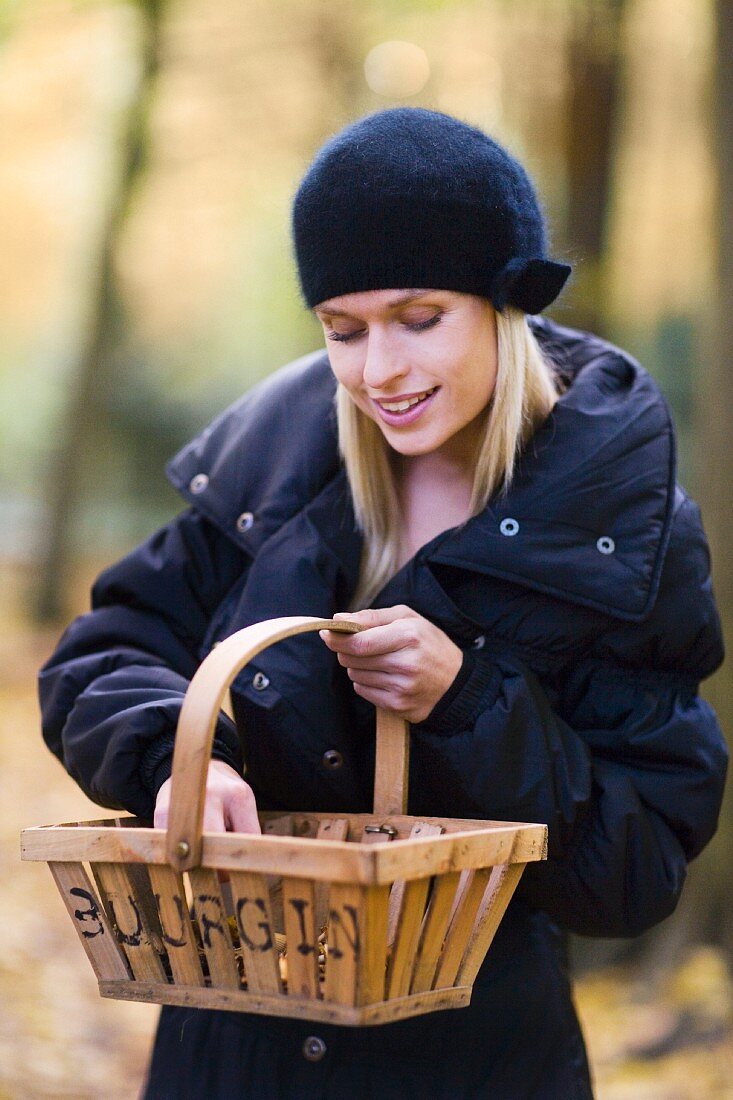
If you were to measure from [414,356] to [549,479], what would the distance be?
317 millimetres

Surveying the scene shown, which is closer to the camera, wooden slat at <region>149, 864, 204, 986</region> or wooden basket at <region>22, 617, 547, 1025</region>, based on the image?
wooden basket at <region>22, 617, 547, 1025</region>

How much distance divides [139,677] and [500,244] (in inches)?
34.2

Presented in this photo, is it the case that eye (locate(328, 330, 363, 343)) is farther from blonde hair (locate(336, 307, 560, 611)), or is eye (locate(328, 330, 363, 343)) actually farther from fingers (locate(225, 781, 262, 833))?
fingers (locate(225, 781, 262, 833))

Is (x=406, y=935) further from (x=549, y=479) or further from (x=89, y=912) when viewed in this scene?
(x=549, y=479)

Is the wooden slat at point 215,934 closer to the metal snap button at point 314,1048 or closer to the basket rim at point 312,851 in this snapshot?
the basket rim at point 312,851

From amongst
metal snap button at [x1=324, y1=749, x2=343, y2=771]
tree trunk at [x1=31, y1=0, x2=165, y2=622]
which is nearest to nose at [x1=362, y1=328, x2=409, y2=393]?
metal snap button at [x1=324, y1=749, x2=343, y2=771]

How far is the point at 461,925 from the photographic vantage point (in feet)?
4.93

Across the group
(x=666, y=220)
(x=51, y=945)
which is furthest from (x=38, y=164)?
(x=51, y=945)

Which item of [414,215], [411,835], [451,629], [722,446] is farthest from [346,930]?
[722,446]

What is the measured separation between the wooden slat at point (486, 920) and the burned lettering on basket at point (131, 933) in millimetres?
411

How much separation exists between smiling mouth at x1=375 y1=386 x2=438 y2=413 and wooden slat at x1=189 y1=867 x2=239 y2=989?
74 centimetres

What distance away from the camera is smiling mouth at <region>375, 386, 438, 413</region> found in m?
1.79

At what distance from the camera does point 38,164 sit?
438 inches

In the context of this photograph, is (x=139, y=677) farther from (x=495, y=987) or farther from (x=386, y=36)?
(x=386, y=36)
